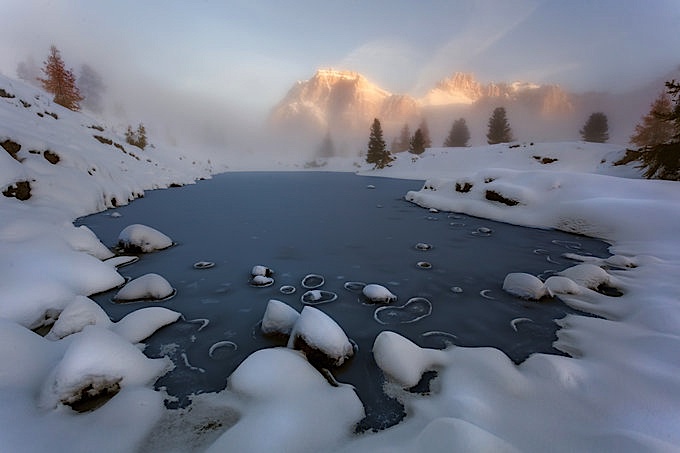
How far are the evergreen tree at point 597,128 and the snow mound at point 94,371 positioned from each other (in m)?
67.4

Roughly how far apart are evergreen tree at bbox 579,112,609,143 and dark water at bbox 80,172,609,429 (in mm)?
55692

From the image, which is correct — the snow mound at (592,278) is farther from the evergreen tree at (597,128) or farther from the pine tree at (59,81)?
the evergreen tree at (597,128)

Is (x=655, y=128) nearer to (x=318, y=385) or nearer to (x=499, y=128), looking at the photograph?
(x=499, y=128)

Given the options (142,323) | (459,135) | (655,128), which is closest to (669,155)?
(142,323)

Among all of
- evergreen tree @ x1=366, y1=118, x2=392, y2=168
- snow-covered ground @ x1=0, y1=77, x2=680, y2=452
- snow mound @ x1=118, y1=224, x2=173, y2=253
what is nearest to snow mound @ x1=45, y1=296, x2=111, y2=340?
snow-covered ground @ x1=0, y1=77, x2=680, y2=452

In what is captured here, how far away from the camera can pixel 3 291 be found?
149 inches

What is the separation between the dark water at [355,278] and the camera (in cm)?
346

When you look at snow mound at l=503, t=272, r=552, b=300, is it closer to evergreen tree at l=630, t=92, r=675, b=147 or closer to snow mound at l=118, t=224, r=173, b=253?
snow mound at l=118, t=224, r=173, b=253

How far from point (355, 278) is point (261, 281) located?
6.33 ft

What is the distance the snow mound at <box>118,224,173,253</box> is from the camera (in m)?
7.27

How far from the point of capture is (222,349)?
3.54m

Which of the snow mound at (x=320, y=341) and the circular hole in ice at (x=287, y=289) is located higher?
the snow mound at (x=320, y=341)

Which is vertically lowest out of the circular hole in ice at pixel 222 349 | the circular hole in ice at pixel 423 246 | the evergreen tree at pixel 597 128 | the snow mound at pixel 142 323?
the circular hole in ice at pixel 222 349

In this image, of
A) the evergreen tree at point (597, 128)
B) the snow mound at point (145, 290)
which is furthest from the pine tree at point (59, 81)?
the evergreen tree at point (597, 128)
